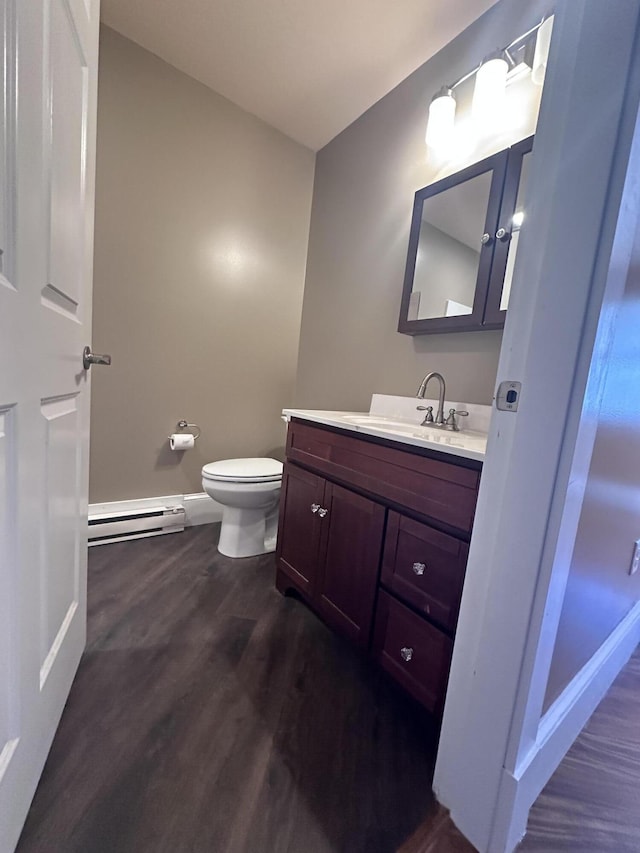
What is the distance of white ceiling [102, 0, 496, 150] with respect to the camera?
1460 millimetres

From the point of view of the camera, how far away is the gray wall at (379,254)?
1.43 m

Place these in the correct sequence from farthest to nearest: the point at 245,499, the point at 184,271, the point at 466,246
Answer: the point at 184,271 → the point at 245,499 → the point at 466,246

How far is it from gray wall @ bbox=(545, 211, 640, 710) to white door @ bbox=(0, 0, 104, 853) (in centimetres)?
104

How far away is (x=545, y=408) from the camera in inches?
24.4

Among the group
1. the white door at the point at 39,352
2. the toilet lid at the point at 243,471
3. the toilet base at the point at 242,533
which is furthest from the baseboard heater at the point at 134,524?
the white door at the point at 39,352

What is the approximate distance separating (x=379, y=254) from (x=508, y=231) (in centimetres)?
71

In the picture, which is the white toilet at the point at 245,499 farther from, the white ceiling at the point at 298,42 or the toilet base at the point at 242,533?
the white ceiling at the point at 298,42

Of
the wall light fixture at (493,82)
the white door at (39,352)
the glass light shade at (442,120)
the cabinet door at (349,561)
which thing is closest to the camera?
the white door at (39,352)

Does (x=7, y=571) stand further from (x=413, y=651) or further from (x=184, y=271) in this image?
(x=184, y=271)

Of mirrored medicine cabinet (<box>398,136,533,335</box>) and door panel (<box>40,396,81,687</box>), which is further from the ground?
mirrored medicine cabinet (<box>398,136,533,335</box>)

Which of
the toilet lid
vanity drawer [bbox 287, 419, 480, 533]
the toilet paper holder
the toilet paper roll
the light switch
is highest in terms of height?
the light switch

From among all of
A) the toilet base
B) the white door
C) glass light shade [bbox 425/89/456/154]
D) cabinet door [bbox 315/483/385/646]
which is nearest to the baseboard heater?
the toilet base

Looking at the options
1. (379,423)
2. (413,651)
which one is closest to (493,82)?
(379,423)

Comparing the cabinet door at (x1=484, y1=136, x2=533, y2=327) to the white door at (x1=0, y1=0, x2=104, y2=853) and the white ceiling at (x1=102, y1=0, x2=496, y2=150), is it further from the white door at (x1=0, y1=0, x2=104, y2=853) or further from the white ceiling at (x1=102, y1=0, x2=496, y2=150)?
the white door at (x1=0, y1=0, x2=104, y2=853)
